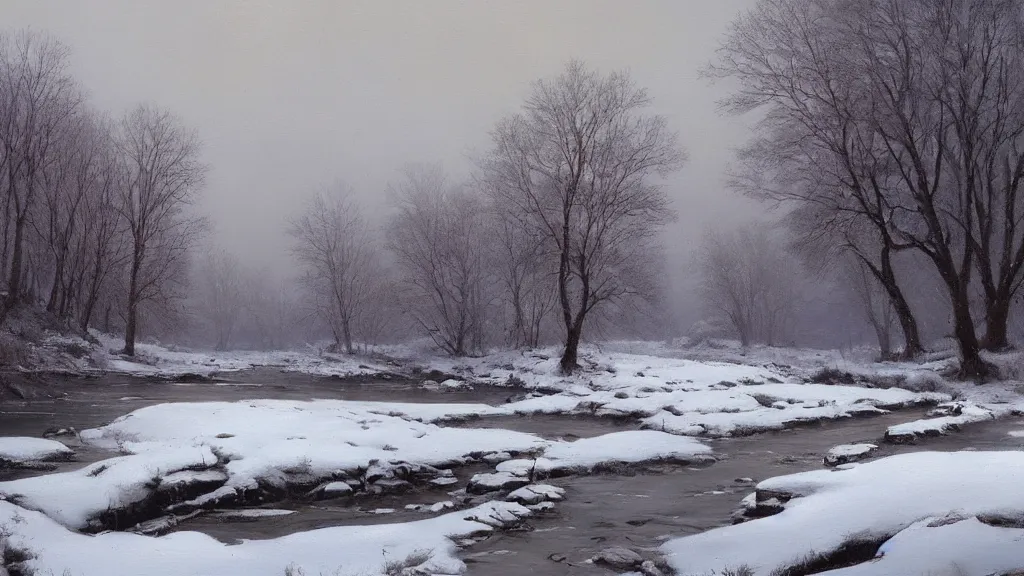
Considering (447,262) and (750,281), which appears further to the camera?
(750,281)

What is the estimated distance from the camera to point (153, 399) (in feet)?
55.3

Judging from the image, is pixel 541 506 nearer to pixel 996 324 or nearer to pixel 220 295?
pixel 996 324

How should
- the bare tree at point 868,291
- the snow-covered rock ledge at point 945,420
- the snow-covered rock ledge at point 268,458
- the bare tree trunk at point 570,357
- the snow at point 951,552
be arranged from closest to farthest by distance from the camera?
the snow at point 951,552
the snow-covered rock ledge at point 268,458
the snow-covered rock ledge at point 945,420
the bare tree trunk at point 570,357
the bare tree at point 868,291

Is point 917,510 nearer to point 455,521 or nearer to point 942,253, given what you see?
point 455,521

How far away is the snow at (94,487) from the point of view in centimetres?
681

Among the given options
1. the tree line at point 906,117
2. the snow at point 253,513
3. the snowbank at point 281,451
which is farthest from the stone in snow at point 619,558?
the tree line at point 906,117

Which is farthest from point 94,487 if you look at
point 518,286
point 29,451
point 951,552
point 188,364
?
point 518,286

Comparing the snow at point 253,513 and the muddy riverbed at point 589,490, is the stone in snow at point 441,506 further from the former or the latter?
the snow at point 253,513

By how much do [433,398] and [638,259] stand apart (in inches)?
547

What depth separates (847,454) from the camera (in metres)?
9.96

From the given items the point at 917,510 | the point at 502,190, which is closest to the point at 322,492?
the point at 917,510

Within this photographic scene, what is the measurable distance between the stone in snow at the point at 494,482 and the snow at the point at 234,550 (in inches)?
64.5

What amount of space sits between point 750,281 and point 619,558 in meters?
50.5

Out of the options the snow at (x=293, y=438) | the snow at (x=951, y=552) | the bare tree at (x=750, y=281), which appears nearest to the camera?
the snow at (x=951, y=552)
